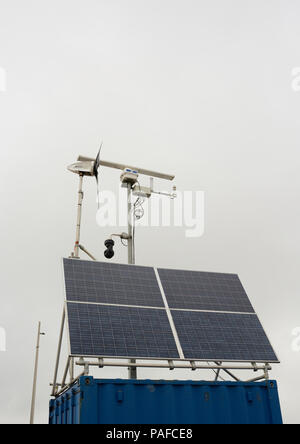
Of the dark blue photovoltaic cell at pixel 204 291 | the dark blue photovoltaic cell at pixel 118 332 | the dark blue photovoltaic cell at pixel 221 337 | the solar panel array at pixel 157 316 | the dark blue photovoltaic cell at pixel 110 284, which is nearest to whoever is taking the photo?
the dark blue photovoltaic cell at pixel 118 332

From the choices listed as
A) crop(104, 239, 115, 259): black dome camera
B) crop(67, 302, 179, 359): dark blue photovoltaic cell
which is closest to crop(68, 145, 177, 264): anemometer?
crop(104, 239, 115, 259): black dome camera

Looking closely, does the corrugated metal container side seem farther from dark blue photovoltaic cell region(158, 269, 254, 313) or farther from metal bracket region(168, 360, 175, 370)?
dark blue photovoltaic cell region(158, 269, 254, 313)

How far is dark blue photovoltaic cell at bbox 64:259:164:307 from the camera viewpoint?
462 inches

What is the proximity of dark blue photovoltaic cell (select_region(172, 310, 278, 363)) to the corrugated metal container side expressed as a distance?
0.78 meters

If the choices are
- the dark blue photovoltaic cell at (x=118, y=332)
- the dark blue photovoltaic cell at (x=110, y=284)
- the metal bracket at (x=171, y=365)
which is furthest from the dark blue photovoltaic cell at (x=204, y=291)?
the metal bracket at (x=171, y=365)

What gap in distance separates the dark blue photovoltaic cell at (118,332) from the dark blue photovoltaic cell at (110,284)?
37cm

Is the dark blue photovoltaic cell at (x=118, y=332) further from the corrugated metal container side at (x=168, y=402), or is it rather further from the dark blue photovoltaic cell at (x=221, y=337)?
the corrugated metal container side at (x=168, y=402)

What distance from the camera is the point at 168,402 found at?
10016 mm

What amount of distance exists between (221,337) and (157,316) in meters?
1.92

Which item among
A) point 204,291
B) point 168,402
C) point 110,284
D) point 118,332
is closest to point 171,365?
point 168,402

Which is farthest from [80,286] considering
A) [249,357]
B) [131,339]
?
[249,357]

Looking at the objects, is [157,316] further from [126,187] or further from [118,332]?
[126,187]

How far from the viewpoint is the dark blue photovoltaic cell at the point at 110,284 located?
38.5 feet
